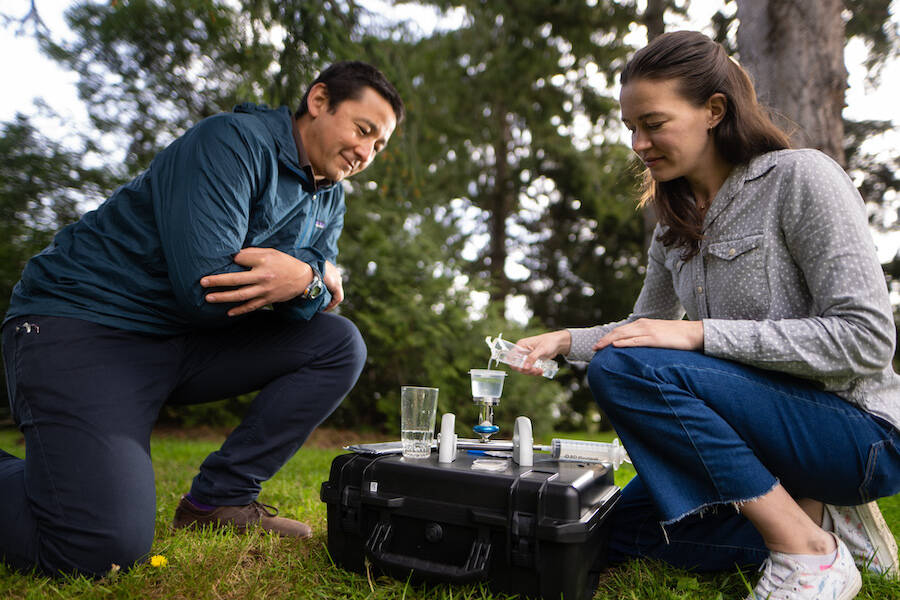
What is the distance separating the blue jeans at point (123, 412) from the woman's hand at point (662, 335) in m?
1.16

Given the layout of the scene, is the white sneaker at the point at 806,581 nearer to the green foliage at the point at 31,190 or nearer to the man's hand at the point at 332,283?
the man's hand at the point at 332,283

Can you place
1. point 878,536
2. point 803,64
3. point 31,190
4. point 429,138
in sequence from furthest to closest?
point 429,138, point 31,190, point 803,64, point 878,536

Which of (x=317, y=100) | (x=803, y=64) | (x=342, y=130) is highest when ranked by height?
(x=803, y=64)

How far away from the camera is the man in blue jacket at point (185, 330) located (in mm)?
1856

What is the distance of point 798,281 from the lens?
5.55ft

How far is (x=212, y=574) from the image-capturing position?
175 centimetres

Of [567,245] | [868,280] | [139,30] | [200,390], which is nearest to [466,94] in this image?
[567,245]

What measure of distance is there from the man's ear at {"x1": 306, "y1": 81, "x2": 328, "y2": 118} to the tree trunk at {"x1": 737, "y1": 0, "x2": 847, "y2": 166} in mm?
2135

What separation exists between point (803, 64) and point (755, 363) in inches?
88.6

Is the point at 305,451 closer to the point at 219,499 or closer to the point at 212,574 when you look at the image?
the point at 219,499

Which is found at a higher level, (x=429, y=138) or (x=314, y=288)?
(x=429, y=138)

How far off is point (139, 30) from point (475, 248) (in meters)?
5.80

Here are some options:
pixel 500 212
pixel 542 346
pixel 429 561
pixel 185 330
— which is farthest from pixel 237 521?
pixel 500 212

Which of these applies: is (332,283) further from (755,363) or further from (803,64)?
(803,64)
